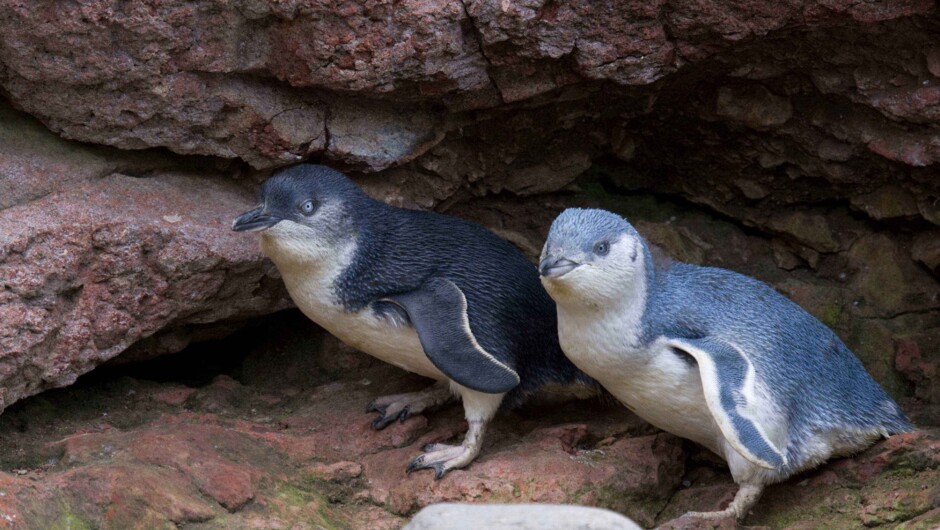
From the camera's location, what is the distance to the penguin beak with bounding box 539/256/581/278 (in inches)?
141

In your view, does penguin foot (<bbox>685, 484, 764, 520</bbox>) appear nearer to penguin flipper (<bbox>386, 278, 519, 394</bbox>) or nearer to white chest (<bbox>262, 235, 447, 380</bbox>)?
penguin flipper (<bbox>386, 278, 519, 394</bbox>)

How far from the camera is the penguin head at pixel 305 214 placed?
4012mm

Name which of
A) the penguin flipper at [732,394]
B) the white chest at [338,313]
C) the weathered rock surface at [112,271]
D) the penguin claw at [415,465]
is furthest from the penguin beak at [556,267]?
the weathered rock surface at [112,271]

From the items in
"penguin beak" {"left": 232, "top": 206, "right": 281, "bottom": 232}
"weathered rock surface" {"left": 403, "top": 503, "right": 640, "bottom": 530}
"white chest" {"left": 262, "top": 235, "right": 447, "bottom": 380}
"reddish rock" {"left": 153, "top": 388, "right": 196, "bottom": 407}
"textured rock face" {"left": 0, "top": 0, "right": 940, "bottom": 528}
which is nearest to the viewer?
"weathered rock surface" {"left": 403, "top": 503, "right": 640, "bottom": 530}

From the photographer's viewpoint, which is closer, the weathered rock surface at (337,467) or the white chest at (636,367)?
the weathered rock surface at (337,467)

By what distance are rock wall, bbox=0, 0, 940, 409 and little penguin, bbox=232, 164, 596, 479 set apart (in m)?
0.32

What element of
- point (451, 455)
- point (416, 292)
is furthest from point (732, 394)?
point (416, 292)

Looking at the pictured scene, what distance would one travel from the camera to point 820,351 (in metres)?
3.91

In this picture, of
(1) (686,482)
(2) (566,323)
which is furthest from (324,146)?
(1) (686,482)

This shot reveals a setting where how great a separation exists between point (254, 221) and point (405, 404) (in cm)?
94

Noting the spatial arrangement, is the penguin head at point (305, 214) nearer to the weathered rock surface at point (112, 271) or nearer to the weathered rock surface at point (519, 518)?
the weathered rock surface at point (112, 271)

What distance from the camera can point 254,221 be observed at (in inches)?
155

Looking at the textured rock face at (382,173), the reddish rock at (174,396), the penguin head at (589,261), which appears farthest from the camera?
the reddish rock at (174,396)

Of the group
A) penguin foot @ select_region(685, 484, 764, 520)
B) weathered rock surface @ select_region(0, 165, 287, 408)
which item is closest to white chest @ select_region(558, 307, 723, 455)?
penguin foot @ select_region(685, 484, 764, 520)
